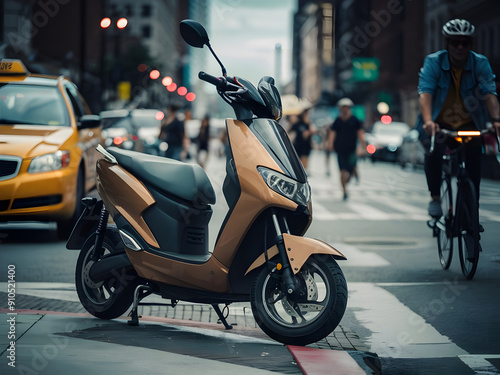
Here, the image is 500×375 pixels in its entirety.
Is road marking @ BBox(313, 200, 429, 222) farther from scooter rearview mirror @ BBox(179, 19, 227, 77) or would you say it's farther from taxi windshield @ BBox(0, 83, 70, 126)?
scooter rearview mirror @ BBox(179, 19, 227, 77)

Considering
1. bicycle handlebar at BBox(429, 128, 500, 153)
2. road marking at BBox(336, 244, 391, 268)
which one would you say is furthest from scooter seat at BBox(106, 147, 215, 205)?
road marking at BBox(336, 244, 391, 268)

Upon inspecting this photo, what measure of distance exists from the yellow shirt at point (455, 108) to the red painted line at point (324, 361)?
3710 mm

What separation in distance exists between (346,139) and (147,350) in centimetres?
1399

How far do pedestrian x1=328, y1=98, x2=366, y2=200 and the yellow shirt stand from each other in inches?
387

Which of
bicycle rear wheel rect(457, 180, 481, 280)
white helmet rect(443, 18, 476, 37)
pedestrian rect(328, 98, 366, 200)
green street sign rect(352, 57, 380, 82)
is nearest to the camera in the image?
bicycle rear wheel rect(457, 180, 481, 280)

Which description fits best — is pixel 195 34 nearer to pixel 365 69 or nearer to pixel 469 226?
pixel 469 226

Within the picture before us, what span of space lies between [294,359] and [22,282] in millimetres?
3527

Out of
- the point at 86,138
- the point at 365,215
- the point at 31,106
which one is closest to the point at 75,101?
the point at 86,138

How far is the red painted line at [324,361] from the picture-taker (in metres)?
4.77

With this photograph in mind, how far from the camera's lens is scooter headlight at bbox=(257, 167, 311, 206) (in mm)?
5391

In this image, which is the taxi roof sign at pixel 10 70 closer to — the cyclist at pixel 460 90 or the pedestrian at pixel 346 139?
the cyclist at pixel 460 90

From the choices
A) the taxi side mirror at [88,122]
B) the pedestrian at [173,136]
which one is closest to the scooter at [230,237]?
the taxi side mirror at [88,122]

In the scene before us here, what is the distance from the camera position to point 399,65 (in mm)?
73688

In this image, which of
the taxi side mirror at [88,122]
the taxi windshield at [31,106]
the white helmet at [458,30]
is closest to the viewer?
the white helmet at [458,30]
